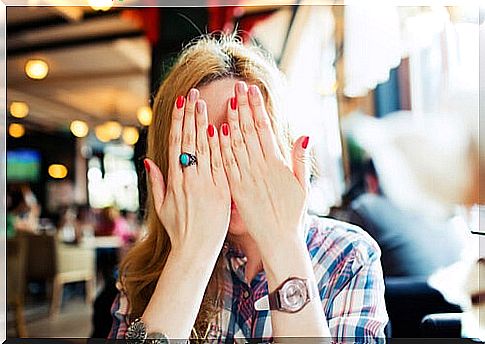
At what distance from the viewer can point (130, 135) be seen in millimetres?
1446

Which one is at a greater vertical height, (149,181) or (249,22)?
(249,22)

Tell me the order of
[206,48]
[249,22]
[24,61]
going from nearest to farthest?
[206,48] → [249,22] → [24,61]

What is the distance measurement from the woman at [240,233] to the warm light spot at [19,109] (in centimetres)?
39

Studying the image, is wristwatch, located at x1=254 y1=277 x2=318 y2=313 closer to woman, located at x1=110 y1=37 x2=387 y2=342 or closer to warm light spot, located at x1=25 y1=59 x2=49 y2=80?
woman, located at x1=110 y1=37 x2=387 y2=342

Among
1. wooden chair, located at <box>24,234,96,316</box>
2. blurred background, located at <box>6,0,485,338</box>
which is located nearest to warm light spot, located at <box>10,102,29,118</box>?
blurred background, located at <box>6,0,485,338</box>

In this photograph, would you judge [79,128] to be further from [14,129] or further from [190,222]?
[190,222]

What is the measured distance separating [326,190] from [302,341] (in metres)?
0.35

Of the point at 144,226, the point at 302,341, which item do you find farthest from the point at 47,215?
the point at 302,341

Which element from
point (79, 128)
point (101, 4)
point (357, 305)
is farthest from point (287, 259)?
point (79, 128)

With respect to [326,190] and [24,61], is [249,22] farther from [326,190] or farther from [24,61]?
[24,61]

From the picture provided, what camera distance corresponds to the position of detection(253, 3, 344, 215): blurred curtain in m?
1.26

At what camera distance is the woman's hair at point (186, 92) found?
1.16 meters

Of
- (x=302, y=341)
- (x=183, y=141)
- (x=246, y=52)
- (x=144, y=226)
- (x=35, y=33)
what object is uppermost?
(x=35, y=33)

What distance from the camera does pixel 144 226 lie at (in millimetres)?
1273
